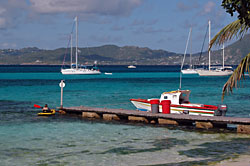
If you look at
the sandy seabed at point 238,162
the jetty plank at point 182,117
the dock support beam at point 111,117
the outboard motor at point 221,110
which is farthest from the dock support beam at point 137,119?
the sandy seabed at point 238,162

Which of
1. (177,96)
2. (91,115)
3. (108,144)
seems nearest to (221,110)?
(177,96)

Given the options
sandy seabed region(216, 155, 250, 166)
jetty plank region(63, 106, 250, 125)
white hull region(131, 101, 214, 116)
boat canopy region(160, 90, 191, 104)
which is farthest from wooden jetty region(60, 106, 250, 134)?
sandy seabed region(216, 155, 250, 166)

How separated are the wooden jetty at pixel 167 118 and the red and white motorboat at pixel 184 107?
116 cm

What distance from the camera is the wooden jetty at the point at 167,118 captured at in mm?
26725

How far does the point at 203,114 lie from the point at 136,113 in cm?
538

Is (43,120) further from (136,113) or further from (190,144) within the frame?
(190,144)

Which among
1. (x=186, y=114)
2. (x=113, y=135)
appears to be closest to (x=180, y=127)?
(x=186, y=114)

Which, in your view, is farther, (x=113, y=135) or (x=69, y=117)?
(x=69, y=117)

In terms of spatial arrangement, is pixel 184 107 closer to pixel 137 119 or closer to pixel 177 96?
pixel 177 96

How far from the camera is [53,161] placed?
735 inches

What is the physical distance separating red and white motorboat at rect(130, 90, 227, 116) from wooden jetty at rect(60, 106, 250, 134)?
1.16 m

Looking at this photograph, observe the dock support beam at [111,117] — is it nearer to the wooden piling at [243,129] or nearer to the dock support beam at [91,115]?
the dock support beam at [91,115]

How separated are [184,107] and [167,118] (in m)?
2.83

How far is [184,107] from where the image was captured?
32031 millimetres
